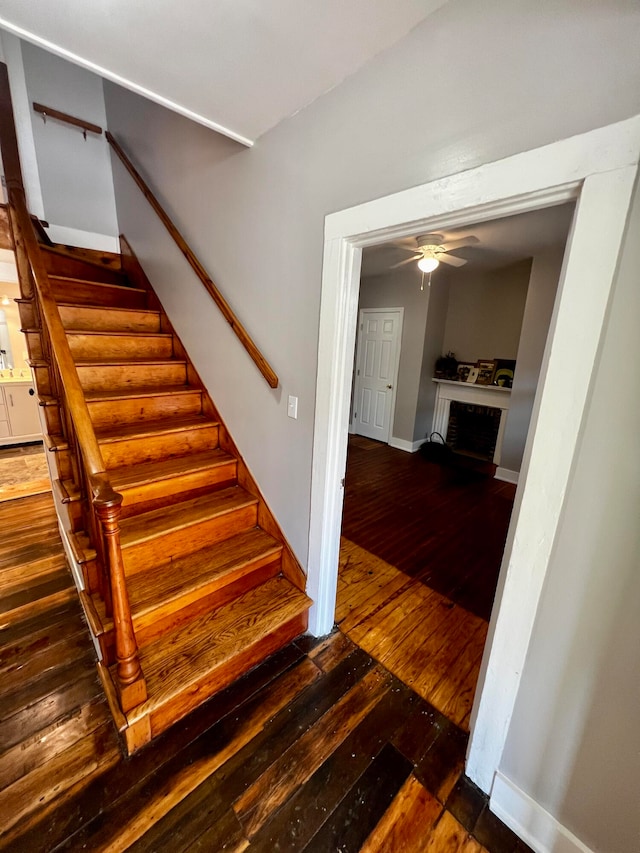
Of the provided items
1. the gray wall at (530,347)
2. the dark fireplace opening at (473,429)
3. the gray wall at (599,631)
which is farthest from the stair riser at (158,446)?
the dark fireplace opening at (473,429)

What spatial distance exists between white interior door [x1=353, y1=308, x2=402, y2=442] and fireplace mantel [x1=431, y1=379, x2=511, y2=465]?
68cm

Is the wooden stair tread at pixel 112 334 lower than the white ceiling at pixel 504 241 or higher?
lower

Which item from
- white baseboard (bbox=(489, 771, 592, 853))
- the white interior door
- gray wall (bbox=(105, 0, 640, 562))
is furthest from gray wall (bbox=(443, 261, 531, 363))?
white baseboard (bbox=(489, 771, 592, 853))

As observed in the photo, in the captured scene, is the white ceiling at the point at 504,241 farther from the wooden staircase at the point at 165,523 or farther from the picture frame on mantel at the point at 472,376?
the wooden staircase at the point at 165,523

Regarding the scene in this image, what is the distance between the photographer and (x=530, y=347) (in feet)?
11.9

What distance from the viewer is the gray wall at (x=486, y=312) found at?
428 centimetres

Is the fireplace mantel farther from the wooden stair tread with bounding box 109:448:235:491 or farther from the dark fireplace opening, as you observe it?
the wooden stair tread with bounding box 109:448:235:491

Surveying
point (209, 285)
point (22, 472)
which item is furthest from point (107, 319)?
point (22, 472)

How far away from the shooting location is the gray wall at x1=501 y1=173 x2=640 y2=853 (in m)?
0.82

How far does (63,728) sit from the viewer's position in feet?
4.45

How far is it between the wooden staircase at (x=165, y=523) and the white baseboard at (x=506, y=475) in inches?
124

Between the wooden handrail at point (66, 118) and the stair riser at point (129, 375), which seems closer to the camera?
the stair riser at point (129, 375)

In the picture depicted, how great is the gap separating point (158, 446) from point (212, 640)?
113 centimetres

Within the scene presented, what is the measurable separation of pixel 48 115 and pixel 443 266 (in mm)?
4114
